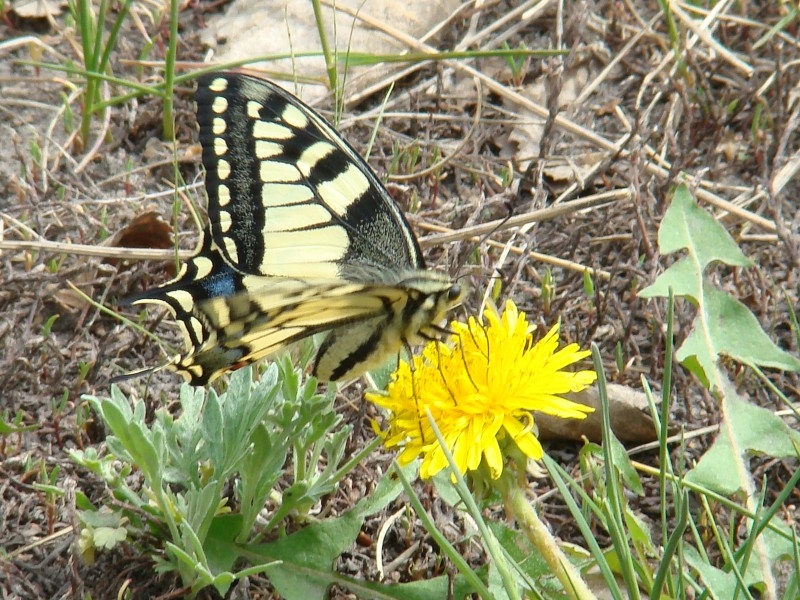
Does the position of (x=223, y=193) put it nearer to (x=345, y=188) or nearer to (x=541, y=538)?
(x=345, y=188)

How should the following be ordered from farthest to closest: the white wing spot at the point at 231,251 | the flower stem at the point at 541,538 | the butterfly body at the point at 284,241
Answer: the white wing spot at the point at 231,251
the butterfly body at the point at 284,241
the flower stem at the point at 541,538

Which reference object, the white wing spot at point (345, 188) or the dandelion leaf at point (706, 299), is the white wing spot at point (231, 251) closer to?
the white wing spot at point (345, 188)

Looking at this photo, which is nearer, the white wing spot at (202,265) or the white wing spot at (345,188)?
the white wing spot at (202,265)

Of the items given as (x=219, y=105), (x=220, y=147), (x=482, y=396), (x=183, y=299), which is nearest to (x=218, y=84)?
(x=219, y=105)

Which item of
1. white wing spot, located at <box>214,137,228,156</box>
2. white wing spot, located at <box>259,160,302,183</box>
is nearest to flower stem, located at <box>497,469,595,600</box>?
white wing spot, located at <box>259,160,302,183</box>

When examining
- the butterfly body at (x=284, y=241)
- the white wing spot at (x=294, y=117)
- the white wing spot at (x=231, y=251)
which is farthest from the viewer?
the white wing spot at (x=294, y=117)

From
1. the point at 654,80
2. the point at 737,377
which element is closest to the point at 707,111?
the point at 654,80

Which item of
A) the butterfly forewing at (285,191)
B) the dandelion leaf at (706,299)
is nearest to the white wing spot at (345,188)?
the butterfly forewing at (285,191)
